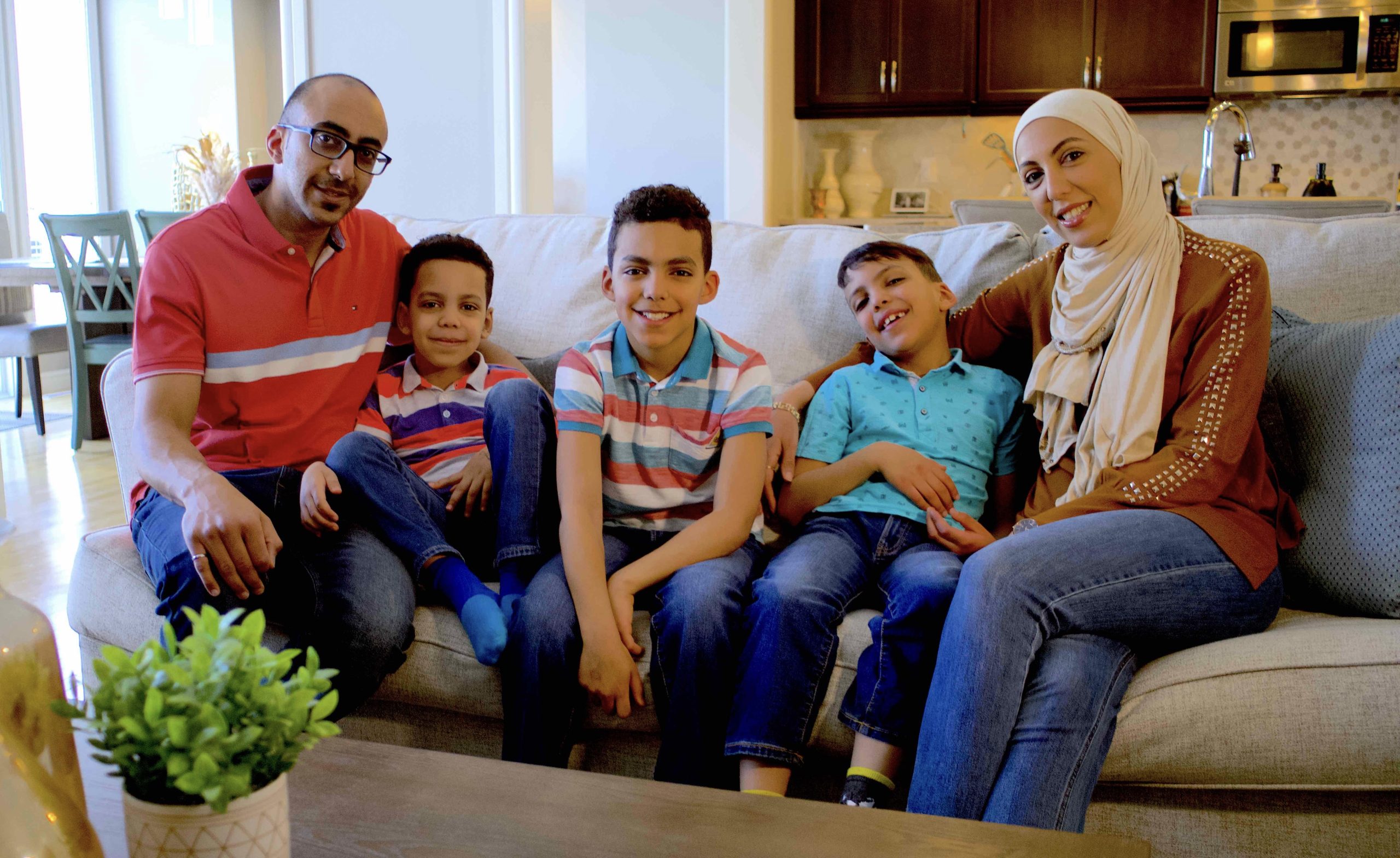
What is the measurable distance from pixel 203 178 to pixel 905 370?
14.0ft

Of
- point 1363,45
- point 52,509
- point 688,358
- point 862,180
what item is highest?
point 1363,45

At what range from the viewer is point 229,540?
1.39 meters

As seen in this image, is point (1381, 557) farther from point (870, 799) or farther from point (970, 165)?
point (970, 165)

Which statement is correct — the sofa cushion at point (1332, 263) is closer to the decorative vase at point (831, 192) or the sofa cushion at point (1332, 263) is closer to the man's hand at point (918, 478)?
the man's hand at point (918, 478)

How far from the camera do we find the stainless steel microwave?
199 inches

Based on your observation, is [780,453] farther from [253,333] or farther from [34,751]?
[34,751]

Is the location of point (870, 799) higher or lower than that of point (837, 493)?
lower

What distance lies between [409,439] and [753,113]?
3.30 metres

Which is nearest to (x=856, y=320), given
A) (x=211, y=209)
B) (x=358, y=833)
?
(x=211, y=209)

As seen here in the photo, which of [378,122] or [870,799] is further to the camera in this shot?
[378,122]

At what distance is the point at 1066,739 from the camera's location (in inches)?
48.8

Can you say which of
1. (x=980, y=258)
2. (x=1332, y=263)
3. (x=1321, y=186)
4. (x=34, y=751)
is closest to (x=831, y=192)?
(x=1321, y=186)

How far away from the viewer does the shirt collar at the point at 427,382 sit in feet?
5.89

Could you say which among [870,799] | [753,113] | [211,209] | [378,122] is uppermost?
[753,113]
